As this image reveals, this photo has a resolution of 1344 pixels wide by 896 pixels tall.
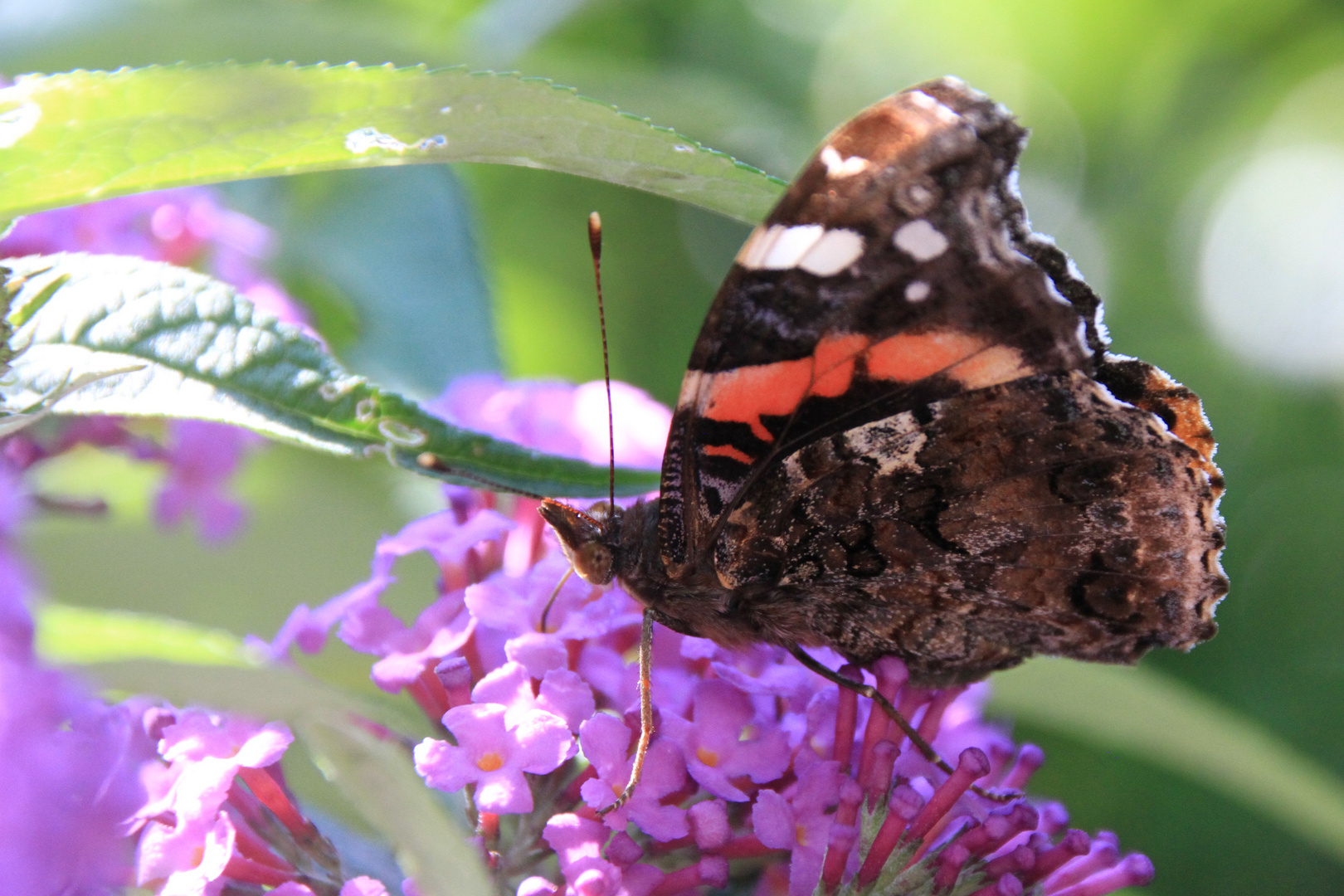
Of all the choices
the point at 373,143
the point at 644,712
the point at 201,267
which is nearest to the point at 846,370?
the point at 644,712

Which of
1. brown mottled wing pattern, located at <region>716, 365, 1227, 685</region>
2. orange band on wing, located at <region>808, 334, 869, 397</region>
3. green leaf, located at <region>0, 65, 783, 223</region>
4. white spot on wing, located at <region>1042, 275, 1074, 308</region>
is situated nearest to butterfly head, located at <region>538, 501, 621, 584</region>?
brown mottled wing pattern, located at <region>716, 365, 1227, 685</region>

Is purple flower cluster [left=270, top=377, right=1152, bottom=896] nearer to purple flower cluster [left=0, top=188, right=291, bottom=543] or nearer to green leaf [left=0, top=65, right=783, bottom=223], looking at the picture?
green leaf [left=0, top=65, right=783, bottom=223]

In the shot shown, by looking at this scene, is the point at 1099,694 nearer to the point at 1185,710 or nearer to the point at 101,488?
the point at 1185,710

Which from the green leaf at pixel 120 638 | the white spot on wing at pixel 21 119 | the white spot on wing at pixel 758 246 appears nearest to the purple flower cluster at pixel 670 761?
the green leaf at pixel 120 638

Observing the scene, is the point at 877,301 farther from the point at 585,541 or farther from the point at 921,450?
the point at 585,541

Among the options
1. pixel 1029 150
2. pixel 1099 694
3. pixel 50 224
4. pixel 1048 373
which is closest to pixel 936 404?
pixel 1048 373

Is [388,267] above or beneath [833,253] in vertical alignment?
beneath
